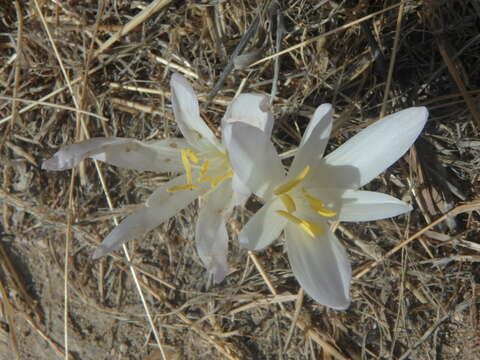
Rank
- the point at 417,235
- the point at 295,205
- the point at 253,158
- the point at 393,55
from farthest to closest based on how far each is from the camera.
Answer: the point at 417,235, the point at 393,55, the point at 295,205, the point at 253,158

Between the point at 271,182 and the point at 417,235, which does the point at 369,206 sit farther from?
the point at 417,235

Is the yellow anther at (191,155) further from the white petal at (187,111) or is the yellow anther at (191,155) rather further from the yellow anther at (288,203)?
the yellow anther at (288,203)

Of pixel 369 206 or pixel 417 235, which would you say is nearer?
pixel 369 206

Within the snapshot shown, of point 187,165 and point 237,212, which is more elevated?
point 187,165

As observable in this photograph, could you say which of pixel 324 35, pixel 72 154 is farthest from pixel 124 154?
pixel 324 35

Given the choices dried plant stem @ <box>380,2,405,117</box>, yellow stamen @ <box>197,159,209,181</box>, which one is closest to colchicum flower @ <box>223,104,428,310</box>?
yellow stamen @ <box>197,159,209,181</box>

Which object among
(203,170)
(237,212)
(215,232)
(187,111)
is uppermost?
(187,111)

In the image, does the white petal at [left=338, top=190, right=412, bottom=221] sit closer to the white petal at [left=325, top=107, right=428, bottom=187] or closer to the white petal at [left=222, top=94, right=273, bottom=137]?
the white petal at [left=325, top=107, right=428, bottom=187]

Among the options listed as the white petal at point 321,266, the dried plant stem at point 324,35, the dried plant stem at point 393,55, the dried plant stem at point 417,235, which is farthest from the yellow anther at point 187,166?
the dried plant stem at point 417,235
